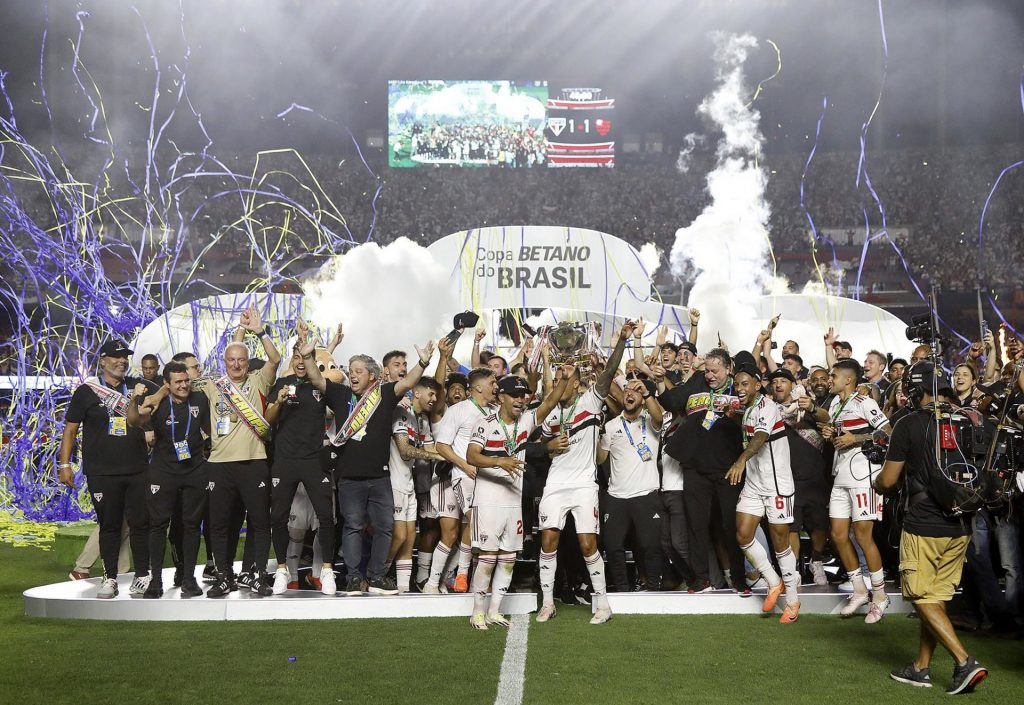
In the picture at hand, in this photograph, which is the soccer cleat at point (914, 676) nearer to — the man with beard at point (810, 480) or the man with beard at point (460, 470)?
the man with beard at point (810, 480)

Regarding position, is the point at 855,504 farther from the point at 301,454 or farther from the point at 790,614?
the point at 301,454

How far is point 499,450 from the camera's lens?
300 inches

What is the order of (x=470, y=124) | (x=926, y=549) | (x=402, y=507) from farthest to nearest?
(x=470, y=124), (x=402, y=507), (x=926, y=549)

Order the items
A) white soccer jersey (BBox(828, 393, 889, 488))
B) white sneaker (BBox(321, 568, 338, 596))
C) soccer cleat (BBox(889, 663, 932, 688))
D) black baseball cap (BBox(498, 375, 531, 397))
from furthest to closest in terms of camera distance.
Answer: white sneaker (BBox(321, 568, 338, 596))
white soccer jersey (BBox(828, 393, 889, 488))
black baseball cap (BBox(498, 375, 531, 397))
soccer cleat (BBox(889, 663, 932, 688))

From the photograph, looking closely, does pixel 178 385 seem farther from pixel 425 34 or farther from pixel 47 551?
pixel 425 34

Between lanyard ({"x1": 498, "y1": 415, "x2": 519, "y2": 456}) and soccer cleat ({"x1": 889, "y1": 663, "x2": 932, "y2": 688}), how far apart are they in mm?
2770

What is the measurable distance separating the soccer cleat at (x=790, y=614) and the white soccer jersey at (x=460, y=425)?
241 centimetres

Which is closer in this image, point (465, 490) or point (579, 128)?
point (465, 490)

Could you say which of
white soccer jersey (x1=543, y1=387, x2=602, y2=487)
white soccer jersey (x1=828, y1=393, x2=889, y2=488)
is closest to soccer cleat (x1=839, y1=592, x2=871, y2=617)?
white soccer jersey (x1=828, y1=393, x2=889, y2=488)

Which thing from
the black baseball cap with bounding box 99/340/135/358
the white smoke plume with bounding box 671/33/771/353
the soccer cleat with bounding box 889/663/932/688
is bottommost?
the soccer cleat with bounding box 889/663/932/688

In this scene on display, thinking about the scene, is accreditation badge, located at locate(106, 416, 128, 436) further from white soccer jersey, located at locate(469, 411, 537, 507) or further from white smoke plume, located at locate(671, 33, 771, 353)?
white smoke plume, located at locate(671, 33, 771, 353)

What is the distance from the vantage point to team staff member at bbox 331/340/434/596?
27.4ft

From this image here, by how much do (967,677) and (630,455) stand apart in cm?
317

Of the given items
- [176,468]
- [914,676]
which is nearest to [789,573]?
[914,676]
